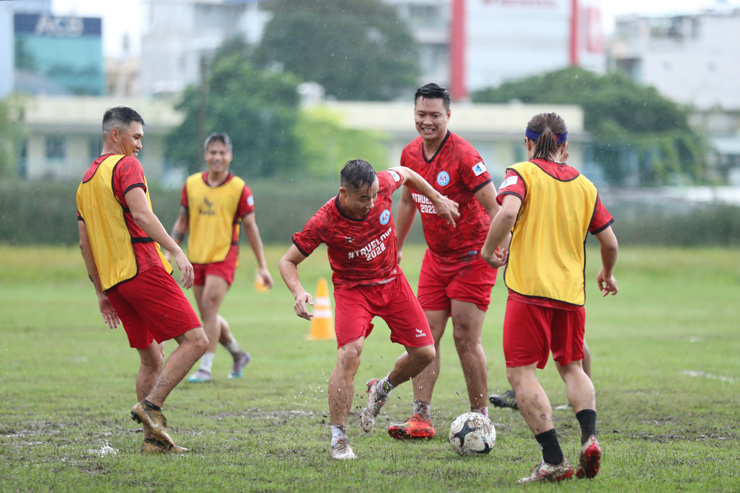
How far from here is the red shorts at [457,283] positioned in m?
6.04

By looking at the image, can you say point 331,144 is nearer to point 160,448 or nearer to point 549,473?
point 160,448

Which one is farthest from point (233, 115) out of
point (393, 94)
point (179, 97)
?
point (393, 94)

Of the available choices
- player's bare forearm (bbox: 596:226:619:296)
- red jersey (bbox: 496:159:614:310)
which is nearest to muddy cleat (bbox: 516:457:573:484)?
red jersey (bbox: 496:159:614:310)

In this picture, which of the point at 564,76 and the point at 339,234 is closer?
the point at 339,234

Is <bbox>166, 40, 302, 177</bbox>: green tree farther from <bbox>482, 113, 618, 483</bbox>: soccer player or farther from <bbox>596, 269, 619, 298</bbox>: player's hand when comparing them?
<bbox>482, 113, 618, 483</bbox>: soccer player

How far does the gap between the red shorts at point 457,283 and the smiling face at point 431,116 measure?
910 mm

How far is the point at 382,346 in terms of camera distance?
11289 mm

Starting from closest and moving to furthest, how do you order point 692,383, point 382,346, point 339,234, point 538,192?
point 538,192 → point 339,234 → point 692,383 → point 382,346

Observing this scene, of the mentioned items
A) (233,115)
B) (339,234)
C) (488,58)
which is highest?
(488,58)

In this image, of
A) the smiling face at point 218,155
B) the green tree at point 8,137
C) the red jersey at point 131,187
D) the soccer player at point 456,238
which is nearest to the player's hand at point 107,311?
the red jersey at point 131,187

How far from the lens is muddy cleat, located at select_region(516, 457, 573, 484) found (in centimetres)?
450

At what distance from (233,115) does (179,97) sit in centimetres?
183

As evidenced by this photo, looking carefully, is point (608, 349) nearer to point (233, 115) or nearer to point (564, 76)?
point (233, 115)

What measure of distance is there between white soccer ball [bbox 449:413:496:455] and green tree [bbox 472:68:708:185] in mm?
21718
